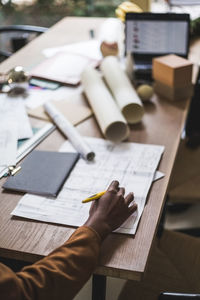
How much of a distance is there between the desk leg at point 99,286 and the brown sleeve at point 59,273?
0.08m

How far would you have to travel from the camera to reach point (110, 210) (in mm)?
946

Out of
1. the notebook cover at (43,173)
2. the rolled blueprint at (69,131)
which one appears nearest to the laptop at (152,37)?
the rolled blueprint at (69,131)

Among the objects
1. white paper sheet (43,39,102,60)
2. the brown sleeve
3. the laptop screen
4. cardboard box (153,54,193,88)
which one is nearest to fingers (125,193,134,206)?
the brown sleeve

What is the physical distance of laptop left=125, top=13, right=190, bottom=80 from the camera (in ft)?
5.53

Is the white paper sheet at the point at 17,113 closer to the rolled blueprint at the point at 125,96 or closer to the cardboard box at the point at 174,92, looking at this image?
the rolled blueprint at the point at 125,96

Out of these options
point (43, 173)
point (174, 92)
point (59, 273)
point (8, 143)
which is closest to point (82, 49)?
point (174, 92)

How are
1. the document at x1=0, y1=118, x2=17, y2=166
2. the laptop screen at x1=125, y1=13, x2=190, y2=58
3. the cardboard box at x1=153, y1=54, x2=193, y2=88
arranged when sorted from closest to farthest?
1. the document at x1=0, y1=118, x2=17, y2=166
2. the cardboard box at x1=153, y1=54, x2=193, y2=88
3. the laptop screen at x1=125, y1=13, x2=190, y2=58

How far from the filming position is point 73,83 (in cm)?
167

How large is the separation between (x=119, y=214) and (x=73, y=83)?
2.87 ft

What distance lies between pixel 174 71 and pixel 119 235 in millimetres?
800

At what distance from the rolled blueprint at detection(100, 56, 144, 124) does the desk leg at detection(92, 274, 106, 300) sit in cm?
63

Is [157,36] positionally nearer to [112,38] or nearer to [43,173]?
[112,38]

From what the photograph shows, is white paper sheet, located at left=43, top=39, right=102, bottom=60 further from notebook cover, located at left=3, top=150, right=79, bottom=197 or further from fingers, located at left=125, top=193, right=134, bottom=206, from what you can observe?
fingers, located at left=125, top=193, right=134, bottom=206

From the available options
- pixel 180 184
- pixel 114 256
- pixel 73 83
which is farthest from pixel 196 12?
pixel 114 256
